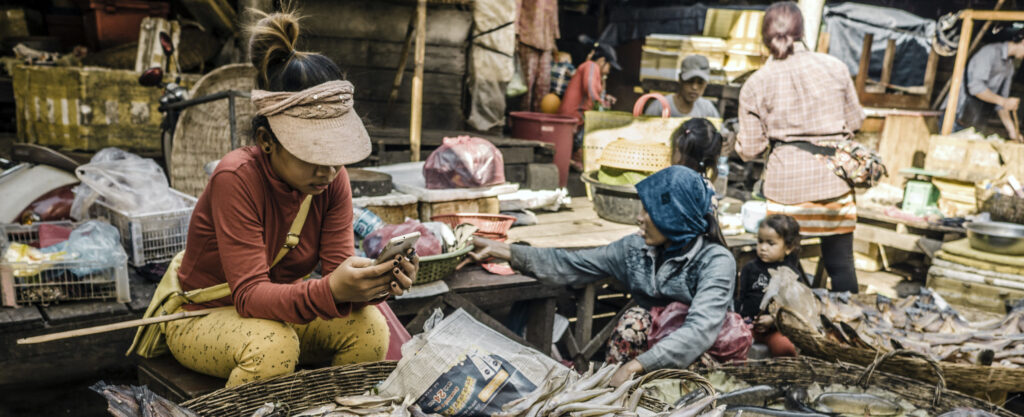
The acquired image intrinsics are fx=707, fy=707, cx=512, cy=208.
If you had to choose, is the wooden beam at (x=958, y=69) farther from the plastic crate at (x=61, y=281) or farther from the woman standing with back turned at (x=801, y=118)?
the plastic crate at (x=61, y=281)

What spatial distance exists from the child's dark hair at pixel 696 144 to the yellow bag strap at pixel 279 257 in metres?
2.68

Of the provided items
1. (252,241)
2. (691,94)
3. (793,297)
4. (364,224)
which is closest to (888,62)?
(691,94)

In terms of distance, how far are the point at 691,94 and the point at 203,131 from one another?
3.68 m

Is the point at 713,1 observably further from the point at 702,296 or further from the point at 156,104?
the point at 702,296

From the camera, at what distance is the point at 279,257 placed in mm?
2439

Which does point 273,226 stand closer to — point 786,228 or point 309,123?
point 309,123

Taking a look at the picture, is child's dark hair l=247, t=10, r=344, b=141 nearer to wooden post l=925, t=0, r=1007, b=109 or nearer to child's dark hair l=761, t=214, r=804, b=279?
child's dark hair l=761, t=214, r=804, b=279

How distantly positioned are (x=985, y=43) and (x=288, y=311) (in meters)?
11.4

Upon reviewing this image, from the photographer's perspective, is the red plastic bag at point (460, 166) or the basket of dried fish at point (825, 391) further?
the red plastic bag at point (460, 166)

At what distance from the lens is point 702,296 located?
3.00 metres

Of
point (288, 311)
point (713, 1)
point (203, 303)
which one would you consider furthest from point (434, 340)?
point (713, 1)

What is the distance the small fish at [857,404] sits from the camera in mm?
2822

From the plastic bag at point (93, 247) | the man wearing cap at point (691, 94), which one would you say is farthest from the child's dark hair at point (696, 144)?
the plastic bag at point (93, 247)

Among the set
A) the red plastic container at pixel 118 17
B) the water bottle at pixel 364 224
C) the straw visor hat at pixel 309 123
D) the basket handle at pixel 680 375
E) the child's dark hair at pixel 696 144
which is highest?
the red plastic container at pixel 118 17
